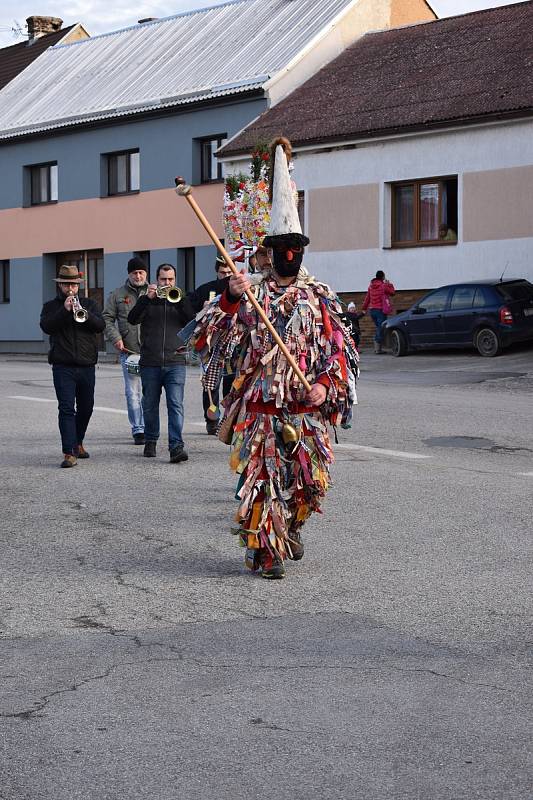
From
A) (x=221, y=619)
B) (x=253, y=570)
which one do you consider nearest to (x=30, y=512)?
(x=253, y=570)

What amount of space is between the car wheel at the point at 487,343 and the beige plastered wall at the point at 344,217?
259 inches

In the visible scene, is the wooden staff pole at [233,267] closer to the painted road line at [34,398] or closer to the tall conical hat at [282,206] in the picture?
the tall conical hat at [282,206]

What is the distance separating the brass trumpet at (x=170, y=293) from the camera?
1209 cm

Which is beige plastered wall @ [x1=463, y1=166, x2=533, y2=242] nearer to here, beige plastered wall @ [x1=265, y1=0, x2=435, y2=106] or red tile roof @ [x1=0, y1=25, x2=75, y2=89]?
beige plastered wall @ [x1=265, y1=0, x2=435, y2=106]

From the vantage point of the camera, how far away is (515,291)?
25531 mm

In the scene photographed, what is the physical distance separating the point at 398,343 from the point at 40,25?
26.4m

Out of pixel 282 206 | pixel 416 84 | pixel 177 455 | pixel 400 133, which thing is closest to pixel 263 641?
pixel 282 206

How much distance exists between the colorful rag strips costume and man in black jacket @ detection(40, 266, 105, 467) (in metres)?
4.89

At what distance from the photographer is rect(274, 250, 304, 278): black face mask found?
22.9 ft

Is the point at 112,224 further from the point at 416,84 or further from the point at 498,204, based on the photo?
the point at 498,204

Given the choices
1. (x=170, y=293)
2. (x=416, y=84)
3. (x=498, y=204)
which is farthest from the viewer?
(x=416, y=84)

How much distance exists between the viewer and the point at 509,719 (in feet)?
15.0

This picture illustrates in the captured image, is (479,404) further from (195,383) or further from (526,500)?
(526,500)

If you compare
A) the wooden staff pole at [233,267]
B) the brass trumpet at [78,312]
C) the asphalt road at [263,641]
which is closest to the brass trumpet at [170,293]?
the brass trumpet at [78,312]
